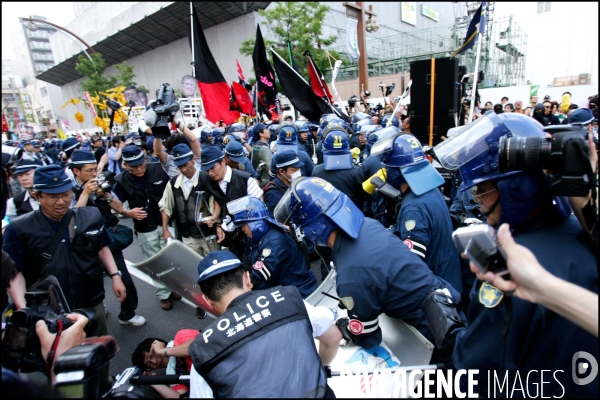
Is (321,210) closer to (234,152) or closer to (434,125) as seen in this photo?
(234,152)

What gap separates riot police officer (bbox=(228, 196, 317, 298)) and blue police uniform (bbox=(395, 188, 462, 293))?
1024 mm

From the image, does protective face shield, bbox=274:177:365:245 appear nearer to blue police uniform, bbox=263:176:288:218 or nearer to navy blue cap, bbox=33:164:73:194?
navy blue cap, bbox=33:164:73:194

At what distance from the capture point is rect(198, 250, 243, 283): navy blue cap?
1986 millimetres

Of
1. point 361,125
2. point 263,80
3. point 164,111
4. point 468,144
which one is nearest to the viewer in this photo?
point 468,144

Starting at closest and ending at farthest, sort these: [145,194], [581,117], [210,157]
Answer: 1. [210,157]
2. [145,194]
3. [581,117]

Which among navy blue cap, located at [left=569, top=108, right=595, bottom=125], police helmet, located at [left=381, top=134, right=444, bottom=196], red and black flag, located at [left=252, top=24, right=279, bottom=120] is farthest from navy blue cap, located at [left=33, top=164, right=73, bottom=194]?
red and black flag, located at [left=252, top=24, right=279, bottom=120]

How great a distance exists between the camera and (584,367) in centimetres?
141

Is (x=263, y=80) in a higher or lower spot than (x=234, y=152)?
higher

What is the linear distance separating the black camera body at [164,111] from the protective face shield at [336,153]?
2.14 metres

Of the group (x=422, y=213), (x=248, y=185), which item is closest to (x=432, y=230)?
(x=422, y=213)

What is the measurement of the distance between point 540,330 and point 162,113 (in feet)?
13.7

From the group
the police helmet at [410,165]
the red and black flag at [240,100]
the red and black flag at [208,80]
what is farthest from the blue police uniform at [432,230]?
the red and black flag at [240,100]

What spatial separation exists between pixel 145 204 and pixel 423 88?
5096 millimetres

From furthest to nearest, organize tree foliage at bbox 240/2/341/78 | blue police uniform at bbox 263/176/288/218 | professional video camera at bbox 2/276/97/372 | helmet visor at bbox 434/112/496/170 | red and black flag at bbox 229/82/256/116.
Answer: tree foliage at bbox 240/2/341/78 < red and black flag at bbox 229/82/256/116 < blue police uniform at bbox 263/176/288/218 < helmet visor at bbox 434/112/496/170 < professional video camera at bbox 2/276/97/372
